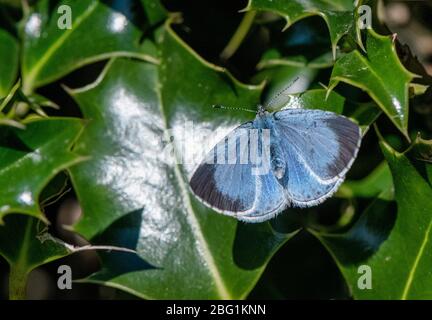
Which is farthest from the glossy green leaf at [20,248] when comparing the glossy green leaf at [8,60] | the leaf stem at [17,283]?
the glossy green leaf at [8,60]

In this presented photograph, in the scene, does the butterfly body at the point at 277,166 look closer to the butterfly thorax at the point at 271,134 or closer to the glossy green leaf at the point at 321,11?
the butterfly thorax at the point at 271,134

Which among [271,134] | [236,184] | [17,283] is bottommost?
[17,283]

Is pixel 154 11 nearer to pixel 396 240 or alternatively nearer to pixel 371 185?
pixel 371 185

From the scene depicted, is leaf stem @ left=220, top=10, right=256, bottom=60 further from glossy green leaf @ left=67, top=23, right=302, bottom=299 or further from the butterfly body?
the butterfly body

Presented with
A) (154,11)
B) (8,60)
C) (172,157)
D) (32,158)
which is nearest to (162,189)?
(172,157)

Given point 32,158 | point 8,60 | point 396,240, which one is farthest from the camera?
point 8,60
